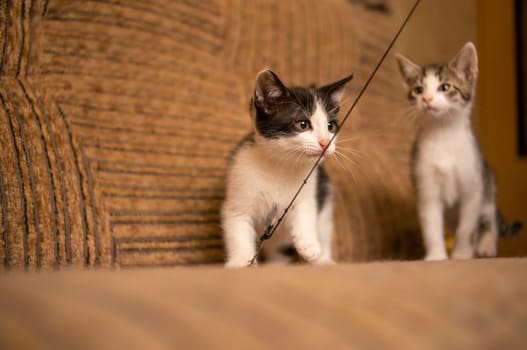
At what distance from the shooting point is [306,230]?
110 cm

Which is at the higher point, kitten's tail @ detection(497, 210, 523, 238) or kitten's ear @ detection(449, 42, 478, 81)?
kitten's ear @ detection(449, 42, 478, 81)

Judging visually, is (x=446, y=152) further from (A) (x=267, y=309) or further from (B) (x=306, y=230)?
(A) (x=267, y=309)

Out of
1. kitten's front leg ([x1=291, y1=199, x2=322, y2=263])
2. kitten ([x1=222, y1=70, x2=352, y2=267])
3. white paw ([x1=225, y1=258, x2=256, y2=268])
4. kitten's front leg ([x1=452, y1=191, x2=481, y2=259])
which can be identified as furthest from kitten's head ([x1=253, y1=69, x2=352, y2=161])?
kitten's front leg ([x1=452, y1=191, x2=481, y2=259])

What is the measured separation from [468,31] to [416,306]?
7.69ft

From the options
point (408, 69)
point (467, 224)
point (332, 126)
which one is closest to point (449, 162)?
point (467, 224)

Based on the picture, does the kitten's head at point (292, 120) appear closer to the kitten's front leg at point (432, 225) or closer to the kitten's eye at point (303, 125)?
the kitten's eye at point (303, 125)

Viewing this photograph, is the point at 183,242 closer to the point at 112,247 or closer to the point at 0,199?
the point at 112,247

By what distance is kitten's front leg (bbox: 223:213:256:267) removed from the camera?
106 centimetres

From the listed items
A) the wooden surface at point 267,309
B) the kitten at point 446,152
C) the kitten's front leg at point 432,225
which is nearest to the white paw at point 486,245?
the kitten at point 446,152

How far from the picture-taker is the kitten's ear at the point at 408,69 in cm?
135

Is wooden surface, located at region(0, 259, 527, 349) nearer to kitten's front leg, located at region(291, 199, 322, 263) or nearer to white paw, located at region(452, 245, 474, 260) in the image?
kitten's front leg, located at region(291, 199, 322, 263)

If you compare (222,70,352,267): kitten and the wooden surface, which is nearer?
the wooden surface

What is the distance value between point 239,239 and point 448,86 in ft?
2.38

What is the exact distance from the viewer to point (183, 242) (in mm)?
1242
